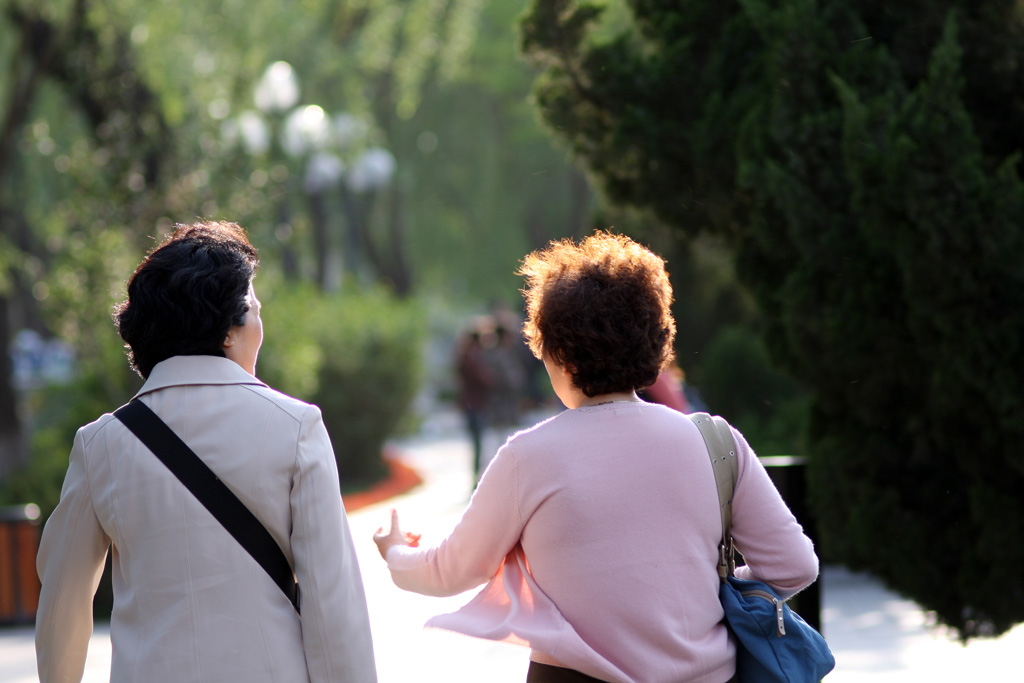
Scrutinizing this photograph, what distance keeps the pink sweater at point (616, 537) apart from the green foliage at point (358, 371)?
1122 cm

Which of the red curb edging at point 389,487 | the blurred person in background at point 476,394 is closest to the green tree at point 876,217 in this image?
the red curb edging at point 389,487

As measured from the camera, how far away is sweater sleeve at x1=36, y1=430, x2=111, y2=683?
7.85ft

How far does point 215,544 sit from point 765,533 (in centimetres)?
117

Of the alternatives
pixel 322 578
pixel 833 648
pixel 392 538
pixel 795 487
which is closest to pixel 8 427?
pixel 833 648

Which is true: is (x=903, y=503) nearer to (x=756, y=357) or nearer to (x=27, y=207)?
(x=756, y=357)

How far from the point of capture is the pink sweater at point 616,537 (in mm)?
2238

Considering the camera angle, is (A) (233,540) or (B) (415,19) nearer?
(A) (233,540)

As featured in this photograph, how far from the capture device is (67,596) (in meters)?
2.41

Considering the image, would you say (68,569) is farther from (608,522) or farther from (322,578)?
(608,522)

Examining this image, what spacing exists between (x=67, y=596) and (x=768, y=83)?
3387 mm

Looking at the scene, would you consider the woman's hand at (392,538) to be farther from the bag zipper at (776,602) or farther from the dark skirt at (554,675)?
the bag zipper at (776,602)

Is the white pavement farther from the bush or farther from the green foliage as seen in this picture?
the green foliage

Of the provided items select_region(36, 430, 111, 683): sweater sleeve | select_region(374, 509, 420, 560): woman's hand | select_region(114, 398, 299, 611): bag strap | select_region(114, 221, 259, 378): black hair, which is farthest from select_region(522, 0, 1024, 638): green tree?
select_region(36, 430, 111, 683): sweater sleeve

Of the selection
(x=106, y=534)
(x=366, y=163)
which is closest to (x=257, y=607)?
(x=106, y=534)
